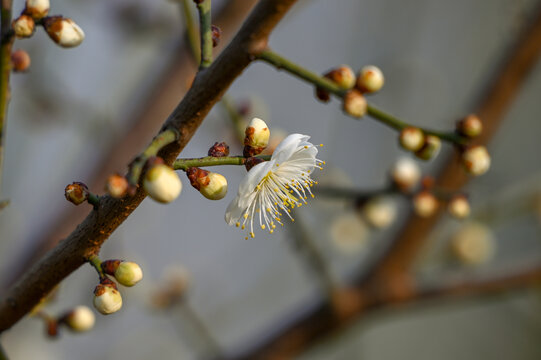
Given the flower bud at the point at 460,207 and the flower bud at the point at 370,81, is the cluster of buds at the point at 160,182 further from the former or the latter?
the flower bud at the point at 460,207

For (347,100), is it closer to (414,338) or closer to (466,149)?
(466,149)

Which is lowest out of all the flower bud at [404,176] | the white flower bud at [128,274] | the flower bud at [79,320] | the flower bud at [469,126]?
the flower bud at [79,320]

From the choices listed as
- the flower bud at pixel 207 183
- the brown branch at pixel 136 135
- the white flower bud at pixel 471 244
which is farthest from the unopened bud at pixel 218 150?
the white flower bud at pixel 471 244

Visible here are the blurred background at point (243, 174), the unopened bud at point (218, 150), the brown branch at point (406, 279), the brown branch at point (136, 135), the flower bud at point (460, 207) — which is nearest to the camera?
the unopened bud at point (218, 150)

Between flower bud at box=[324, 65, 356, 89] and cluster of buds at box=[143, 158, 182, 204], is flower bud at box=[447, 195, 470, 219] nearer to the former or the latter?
flower bud at box=[324, 65, 356, 89]

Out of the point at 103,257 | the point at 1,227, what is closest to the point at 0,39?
the point at 103,257

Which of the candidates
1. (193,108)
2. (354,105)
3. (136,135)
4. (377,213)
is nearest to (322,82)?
(354,105)

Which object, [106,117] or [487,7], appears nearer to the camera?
[106,117]
